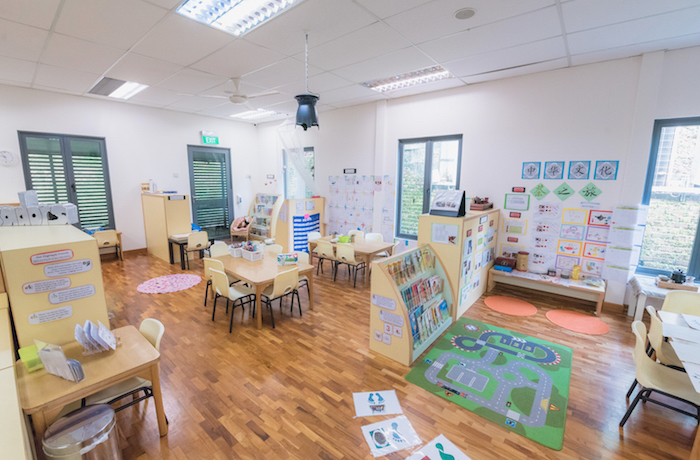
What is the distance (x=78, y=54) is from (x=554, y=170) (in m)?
6.86

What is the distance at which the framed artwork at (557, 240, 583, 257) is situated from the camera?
4520 millimetres

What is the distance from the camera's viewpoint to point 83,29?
323cm

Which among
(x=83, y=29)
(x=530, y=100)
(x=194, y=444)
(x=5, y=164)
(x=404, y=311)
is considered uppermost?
(x=83, y=29)

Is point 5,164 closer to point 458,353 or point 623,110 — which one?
point 458,353

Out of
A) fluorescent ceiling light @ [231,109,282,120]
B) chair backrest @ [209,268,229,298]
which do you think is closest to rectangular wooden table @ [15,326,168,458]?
chair backrest @ [209,268,229,298]

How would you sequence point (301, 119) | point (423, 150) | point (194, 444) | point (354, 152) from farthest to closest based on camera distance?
point (354, 152), point (423, 150), point (301, 119), point (194, 444)

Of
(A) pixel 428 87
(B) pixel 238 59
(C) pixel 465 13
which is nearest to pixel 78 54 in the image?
(B) pixel 238 59

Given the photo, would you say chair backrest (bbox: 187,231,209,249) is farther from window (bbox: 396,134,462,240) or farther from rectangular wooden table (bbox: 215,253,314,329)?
window (bbox: 396,134,462,240)

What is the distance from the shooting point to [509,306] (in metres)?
4.47

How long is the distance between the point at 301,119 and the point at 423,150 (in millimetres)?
3019

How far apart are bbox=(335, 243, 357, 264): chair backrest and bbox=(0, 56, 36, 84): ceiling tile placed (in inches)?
204

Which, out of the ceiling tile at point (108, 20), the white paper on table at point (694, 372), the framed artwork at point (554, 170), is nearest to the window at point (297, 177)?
the ceiling tile at point (108, 20)

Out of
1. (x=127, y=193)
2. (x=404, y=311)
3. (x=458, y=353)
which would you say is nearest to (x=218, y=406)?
(x=404, y=311)

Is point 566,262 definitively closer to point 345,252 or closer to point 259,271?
point 345,252
